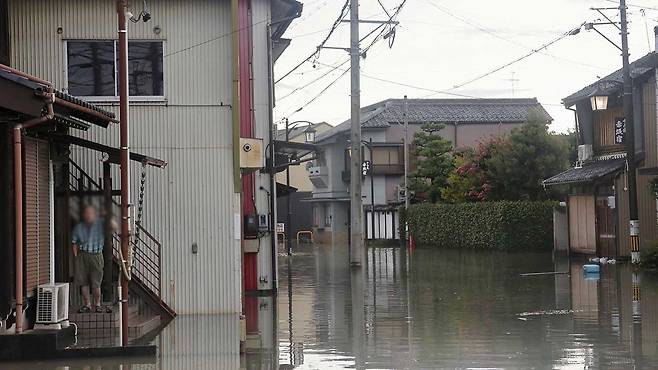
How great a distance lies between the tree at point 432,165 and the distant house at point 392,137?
23.9ft

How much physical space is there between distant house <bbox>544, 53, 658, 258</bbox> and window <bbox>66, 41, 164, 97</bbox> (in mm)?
15588

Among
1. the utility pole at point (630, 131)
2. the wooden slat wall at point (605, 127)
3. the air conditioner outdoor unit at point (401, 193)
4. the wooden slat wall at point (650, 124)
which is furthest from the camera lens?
Answer: the air conditioner outdoor unit at point (401, 193)

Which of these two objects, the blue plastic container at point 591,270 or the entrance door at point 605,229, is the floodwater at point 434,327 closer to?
the blue plastic container at point 591,270

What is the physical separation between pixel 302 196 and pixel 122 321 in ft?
210

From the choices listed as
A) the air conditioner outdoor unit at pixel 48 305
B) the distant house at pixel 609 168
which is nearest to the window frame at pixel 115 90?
the air conditioner outdoor unit at pixel 48 305

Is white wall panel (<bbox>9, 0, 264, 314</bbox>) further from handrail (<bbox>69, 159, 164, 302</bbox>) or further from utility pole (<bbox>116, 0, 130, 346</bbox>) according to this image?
utility pole (<bbox>116, 0, 130, 346</bbox>)

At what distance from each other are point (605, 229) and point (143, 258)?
20.3 m

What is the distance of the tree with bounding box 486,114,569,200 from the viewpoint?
41469 millimetres

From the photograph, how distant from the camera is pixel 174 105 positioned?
56.3 ft

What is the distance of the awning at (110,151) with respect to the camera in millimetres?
14633

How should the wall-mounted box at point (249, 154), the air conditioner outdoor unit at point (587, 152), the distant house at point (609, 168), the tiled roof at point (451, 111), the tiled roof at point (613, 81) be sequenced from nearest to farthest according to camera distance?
the wall-mounted box at point (249, 154)
the tiled roof at point (613, 81)
the distant house at point (609, 168)
the air conditioner outdoor unit at point (587, 152)
the tiled roof at point (451, 111)

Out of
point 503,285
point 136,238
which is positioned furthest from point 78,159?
point 503,285

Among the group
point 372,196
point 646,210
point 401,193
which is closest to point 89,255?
point 646,210

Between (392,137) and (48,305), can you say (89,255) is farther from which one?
(392,137)
